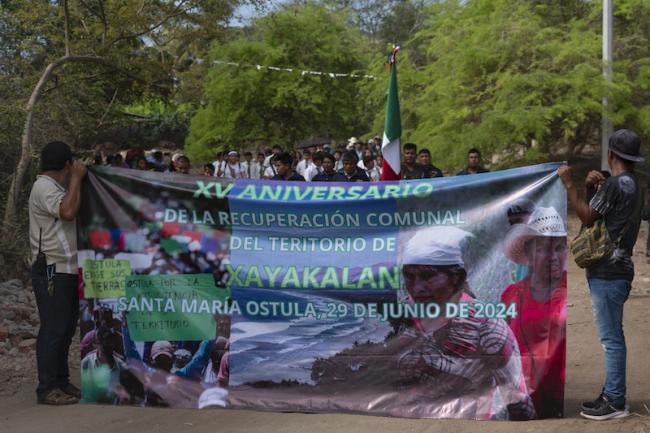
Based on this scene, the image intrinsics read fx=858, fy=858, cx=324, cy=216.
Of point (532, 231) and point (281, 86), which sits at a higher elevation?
point (281, 86)

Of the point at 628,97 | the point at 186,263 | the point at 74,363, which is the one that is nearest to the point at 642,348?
the point at 186,263

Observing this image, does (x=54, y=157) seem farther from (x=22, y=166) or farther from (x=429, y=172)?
(x=429, y=172)

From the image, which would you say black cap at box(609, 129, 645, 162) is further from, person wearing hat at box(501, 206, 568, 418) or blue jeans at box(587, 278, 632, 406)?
blue jeans at box(587, 278, 632, 406)

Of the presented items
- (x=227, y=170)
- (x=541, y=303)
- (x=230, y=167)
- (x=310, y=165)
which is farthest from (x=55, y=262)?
(x=227, y=170)

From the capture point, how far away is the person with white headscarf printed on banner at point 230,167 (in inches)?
719

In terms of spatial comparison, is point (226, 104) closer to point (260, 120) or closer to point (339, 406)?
point (260, 120)

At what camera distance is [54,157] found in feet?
19.9

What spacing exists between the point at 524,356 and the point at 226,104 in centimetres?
2438

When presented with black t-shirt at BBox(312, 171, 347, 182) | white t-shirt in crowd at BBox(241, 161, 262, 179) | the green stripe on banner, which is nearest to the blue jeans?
the green stripe on banner

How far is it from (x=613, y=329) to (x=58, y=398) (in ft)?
12.6

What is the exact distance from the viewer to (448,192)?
5.84 m

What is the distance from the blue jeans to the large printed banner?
9.9 inches

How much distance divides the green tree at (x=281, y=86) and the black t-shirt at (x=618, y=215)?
22964 mm

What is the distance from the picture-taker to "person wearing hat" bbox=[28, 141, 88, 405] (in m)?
6.07
